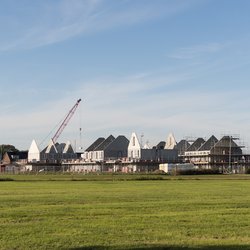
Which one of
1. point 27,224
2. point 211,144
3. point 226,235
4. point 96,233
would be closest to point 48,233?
point 96,233

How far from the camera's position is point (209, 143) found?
192875 mm

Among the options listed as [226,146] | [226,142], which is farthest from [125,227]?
[226,142]

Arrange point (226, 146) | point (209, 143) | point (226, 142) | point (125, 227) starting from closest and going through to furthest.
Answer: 1. point (125, 227)
2. point (226, 146)
3. point (226, 142)
4. point (209, 143)

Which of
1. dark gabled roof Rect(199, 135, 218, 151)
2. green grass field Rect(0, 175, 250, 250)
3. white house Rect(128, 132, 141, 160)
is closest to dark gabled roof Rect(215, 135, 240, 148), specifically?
dark gabled roof Rect(199, 135, 218, 151)

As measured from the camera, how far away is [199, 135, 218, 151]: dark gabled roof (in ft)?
622

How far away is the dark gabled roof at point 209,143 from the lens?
190 m

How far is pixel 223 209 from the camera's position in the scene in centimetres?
2528

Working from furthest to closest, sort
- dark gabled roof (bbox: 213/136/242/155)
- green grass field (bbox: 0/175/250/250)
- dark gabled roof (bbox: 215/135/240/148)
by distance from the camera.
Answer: dark gabled roof (bbox: 215/135/240/148), dark gabled roof (bbox: 213/136/242/155), green grass field (bbox: 0/175/250/250)

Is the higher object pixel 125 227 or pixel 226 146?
pixel 226 146

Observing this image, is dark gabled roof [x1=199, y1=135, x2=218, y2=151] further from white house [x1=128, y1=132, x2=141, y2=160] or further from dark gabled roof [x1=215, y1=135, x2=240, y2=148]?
white house [x1=128, y1=132, x2=141, y2=160]

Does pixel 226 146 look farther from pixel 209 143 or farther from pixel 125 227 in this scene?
pixel 125 227

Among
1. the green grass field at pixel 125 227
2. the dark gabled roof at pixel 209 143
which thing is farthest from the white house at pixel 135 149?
the green grass field at pixel 125 227

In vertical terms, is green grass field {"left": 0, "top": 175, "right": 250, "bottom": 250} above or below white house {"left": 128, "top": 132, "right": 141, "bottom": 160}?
below

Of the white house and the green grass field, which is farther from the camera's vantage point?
the white house
